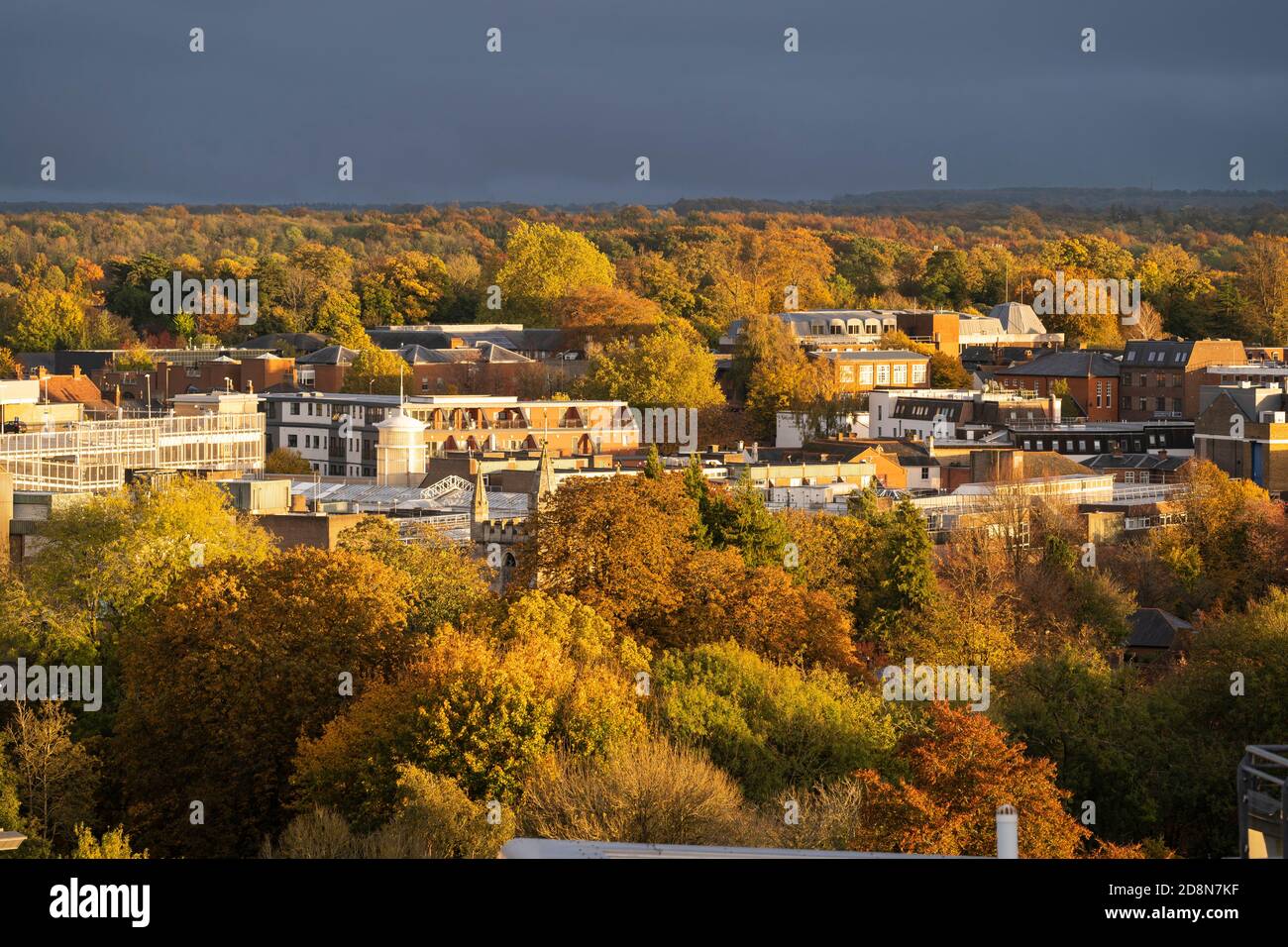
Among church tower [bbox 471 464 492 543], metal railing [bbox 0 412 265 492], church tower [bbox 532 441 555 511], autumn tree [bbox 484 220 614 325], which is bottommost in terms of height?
church tower [bbox 471 464 492 543]

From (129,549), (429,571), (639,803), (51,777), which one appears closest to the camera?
(639,803)

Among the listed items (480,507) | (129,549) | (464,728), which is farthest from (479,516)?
(464,728)

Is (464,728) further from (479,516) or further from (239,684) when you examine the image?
(479,516)

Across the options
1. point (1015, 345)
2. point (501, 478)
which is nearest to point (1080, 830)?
point (501, 478)

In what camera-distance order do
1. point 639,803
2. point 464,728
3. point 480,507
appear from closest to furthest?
point 639,803 → point 464,728 → point 480,507

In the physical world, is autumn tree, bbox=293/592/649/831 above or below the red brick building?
below

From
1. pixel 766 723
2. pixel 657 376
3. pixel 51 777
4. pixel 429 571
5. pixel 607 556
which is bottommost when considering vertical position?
pixel 51 777

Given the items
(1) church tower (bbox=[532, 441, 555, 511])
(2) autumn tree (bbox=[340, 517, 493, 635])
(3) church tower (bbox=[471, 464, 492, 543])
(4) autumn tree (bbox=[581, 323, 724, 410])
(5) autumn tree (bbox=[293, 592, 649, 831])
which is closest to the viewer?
(5) autumn tree (bbox=[293, 592, 649, 831])

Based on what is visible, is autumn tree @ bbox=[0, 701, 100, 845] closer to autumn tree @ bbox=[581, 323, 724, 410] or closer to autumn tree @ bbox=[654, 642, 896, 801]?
autumn tree @ bbox=[654, 642, 896, 801]

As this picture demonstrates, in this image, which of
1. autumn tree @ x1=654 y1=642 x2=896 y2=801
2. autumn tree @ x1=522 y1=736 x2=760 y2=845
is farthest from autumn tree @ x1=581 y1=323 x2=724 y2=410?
autumn tree @ x1=522 y1=736 x2=760 y2=845
